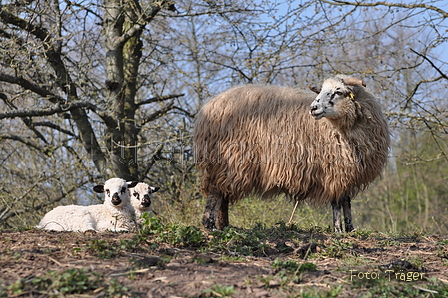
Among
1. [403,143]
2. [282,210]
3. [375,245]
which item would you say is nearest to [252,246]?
[375,245]

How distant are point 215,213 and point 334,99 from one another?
2338 millimetres

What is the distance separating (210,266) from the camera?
389 centimetres

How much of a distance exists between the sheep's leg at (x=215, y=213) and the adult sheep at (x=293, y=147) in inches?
0.6

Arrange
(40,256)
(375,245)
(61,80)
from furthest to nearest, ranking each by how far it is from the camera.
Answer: (61,80) → (375,245) → (40,256)

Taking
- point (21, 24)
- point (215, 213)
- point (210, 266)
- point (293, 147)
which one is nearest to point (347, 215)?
point (293, 147)

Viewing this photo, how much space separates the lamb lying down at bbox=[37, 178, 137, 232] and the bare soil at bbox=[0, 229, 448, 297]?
1.05 metres

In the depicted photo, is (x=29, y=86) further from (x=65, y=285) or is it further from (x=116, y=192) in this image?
(x=65, y=285)

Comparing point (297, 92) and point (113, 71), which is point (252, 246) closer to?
point (297, 92)

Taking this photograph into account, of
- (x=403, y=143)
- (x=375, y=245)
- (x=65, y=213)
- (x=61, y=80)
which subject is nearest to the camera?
(x=375, y=245)

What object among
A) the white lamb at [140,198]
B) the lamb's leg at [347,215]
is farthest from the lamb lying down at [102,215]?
the lamb's leg at [347,215]

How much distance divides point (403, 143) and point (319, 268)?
16.0 m

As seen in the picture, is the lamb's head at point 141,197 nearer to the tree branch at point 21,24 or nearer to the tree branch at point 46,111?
the tree branch at point 46,111

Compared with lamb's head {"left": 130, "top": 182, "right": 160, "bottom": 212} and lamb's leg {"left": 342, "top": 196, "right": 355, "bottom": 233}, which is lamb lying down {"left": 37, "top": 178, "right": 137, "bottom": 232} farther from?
lamb's leg {"left": 342, "top": 196, "right": 355, "bottom": 233}

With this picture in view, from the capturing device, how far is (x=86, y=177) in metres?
10.9
